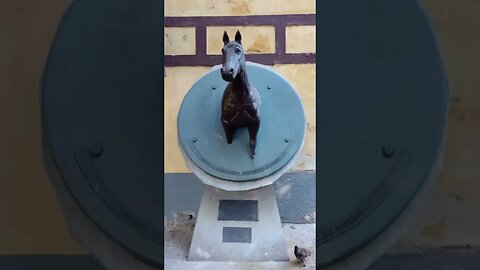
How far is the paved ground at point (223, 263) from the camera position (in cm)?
205

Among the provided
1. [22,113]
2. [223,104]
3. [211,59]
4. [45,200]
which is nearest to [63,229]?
[45,200]

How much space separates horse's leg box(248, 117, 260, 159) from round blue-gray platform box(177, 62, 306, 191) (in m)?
0.02

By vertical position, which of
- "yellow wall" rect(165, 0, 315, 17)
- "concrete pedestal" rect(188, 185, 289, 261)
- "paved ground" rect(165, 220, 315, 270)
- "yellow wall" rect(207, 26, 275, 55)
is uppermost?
"yellow wall" rect(165, 0, 315, 17)

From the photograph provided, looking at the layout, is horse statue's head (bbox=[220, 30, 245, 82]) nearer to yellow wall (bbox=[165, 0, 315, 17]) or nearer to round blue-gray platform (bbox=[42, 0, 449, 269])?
yellow wall (bbox=[165, 0, 315, 17])

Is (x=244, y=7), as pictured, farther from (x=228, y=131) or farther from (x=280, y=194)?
(x=280, y=194)

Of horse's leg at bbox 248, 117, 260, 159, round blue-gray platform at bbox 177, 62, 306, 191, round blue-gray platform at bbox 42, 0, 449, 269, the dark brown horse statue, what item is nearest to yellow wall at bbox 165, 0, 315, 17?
round blue-gray platform at bbox 177, 62, 306, 191

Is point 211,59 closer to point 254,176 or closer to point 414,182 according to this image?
point 254,176

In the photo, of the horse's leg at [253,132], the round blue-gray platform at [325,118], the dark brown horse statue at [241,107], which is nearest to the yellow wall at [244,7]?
the dark brown horse statue at [241,107]

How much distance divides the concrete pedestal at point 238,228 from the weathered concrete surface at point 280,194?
238 millimetres

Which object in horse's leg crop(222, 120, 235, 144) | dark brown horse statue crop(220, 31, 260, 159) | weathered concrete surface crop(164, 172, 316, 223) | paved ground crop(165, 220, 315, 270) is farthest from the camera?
weathered concrete surface crop(164, 172, 316, 223)

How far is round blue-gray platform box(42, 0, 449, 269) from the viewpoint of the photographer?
0.83 metres

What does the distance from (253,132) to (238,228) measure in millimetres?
364

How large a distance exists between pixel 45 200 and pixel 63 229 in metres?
0.05

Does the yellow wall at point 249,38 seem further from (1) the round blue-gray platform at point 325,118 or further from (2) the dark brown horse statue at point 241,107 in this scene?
(1) the round blue-gray platform at point 325,118
